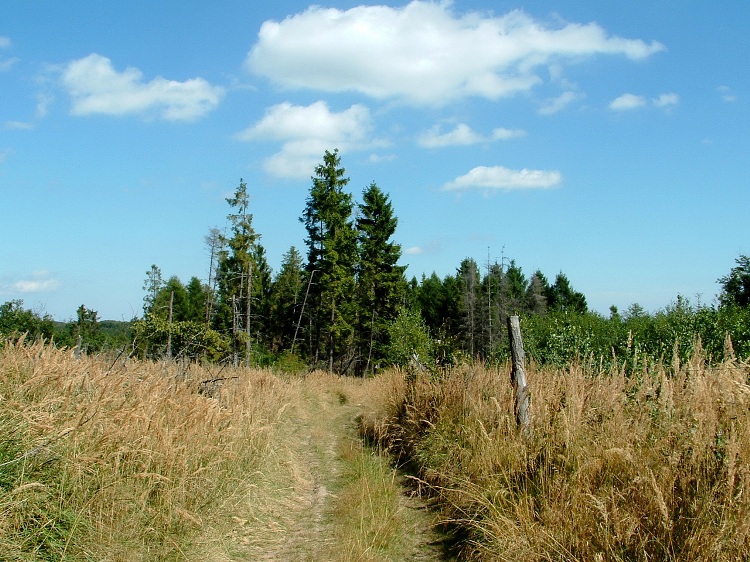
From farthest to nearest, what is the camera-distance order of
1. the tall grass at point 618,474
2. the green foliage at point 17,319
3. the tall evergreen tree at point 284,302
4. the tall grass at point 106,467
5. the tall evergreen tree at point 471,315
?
the tall evergreen tree at point 471,315
the tall evergreen tree at point 284,302
the green foliage at point 17,319
the tall grass at point 106,467
the tall grass at point 618,474

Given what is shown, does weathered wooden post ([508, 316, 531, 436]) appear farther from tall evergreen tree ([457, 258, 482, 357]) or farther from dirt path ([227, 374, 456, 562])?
tall evergreen tree ([457, 258, 482, 357])

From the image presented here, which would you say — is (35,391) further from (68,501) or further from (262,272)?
(262,272)

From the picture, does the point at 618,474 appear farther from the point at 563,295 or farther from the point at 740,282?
the point at 563,295

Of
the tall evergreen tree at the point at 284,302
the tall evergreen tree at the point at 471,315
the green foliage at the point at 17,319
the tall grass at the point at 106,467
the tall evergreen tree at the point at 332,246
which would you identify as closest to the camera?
the tall grass at the point at 106,467

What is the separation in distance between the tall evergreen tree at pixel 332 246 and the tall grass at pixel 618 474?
1263 inches

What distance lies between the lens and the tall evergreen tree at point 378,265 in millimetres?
40969

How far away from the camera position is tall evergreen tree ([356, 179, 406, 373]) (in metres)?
41.0

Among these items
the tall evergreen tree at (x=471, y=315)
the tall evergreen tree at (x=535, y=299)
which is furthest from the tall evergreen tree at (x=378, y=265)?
the tall evergreen tree at (x=535, y=299)

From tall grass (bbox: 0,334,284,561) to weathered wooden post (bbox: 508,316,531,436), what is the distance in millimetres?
3407

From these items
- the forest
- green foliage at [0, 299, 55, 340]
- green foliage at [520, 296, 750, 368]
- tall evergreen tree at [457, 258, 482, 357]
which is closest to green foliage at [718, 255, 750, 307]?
the forest

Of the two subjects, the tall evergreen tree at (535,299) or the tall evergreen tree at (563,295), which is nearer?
the tall evergreen tree at (535,299)

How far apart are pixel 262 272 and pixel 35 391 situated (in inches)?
2117

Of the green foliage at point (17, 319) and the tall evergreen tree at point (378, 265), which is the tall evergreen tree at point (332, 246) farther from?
the green foliage at point (17, 319)

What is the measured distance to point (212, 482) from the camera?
616cm
